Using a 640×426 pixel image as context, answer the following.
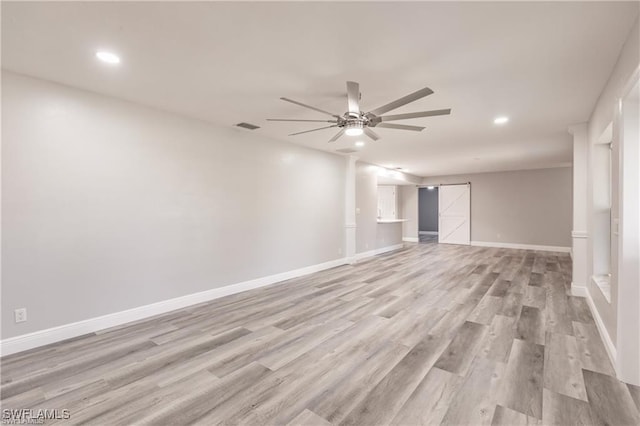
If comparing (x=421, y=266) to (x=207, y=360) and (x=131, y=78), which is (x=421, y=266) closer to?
(x=207, y=360)

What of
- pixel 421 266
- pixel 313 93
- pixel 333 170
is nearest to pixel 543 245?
pixel 421 266

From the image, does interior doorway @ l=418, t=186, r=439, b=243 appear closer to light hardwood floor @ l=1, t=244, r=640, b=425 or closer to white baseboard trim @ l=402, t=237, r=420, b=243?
white baseboard trim @ l=402, t=237, r=420, b=243

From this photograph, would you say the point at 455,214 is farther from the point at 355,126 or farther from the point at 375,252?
the point at 355,126

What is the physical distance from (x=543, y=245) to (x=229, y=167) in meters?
9.39

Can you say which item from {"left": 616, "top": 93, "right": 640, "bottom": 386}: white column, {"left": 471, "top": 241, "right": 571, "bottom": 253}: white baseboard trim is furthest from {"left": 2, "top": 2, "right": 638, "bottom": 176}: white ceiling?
{"left": 471, "top": 241, "right": 571, "bottom": 253}: white baseboard trim

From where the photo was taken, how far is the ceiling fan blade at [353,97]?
2.32m

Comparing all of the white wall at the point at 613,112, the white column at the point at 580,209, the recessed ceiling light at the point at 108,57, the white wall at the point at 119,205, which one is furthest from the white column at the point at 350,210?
the recessed ceiling light at the point at 108,57

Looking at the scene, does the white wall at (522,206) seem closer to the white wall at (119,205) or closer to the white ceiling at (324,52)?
the white ceiling at (324,52)

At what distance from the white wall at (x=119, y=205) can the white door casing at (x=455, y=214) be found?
7.38 m

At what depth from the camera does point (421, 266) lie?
6.38 m

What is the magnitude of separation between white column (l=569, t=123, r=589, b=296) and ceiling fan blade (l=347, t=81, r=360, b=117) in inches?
146

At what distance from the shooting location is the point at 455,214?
33.3 ft

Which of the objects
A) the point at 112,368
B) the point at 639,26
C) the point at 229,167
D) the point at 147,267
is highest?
the point at 639,26

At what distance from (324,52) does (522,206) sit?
30.4 feet
